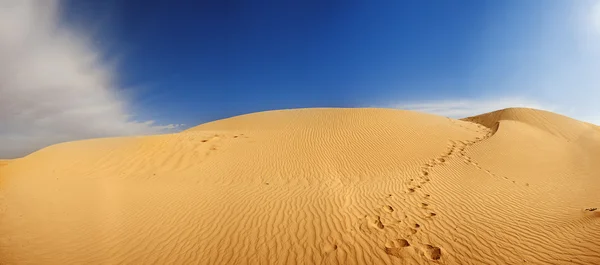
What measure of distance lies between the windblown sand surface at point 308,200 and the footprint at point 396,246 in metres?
0.04

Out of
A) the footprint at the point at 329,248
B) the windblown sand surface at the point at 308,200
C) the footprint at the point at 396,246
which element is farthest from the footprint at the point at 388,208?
the footprint at the point at 329,248

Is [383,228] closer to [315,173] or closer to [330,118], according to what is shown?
[315,173]

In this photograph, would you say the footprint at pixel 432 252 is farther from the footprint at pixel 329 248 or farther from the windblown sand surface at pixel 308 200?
the footprint at pixel 329 248

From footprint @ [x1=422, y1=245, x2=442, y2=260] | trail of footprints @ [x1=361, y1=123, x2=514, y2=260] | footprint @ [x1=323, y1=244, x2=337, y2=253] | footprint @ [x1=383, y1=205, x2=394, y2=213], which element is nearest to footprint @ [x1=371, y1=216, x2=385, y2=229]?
trail of footprints @ [x1=361, y1=123, x2=514, y2=260]

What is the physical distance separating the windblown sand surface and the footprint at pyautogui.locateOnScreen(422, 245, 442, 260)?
0.04 metres

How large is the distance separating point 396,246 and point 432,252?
706 mm

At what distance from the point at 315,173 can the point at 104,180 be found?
9.37 meters

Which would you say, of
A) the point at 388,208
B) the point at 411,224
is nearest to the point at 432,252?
the point at 411,224

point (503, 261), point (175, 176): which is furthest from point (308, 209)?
point (175, 176)

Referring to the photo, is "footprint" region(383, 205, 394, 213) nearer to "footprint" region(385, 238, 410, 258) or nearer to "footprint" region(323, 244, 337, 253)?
"footprint" region(385, 238, 410, 258)

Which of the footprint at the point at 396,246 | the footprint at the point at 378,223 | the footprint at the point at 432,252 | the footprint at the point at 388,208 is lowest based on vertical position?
the footprint at the point at 432,252

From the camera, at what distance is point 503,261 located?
4867 millimetres

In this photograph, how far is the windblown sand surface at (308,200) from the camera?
18.2 ft

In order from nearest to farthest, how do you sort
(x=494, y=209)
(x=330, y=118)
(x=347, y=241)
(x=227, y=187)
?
(x=347, y=241) → (x=494, y=209) → (x=227, y=187) → (x=330, y=118)
